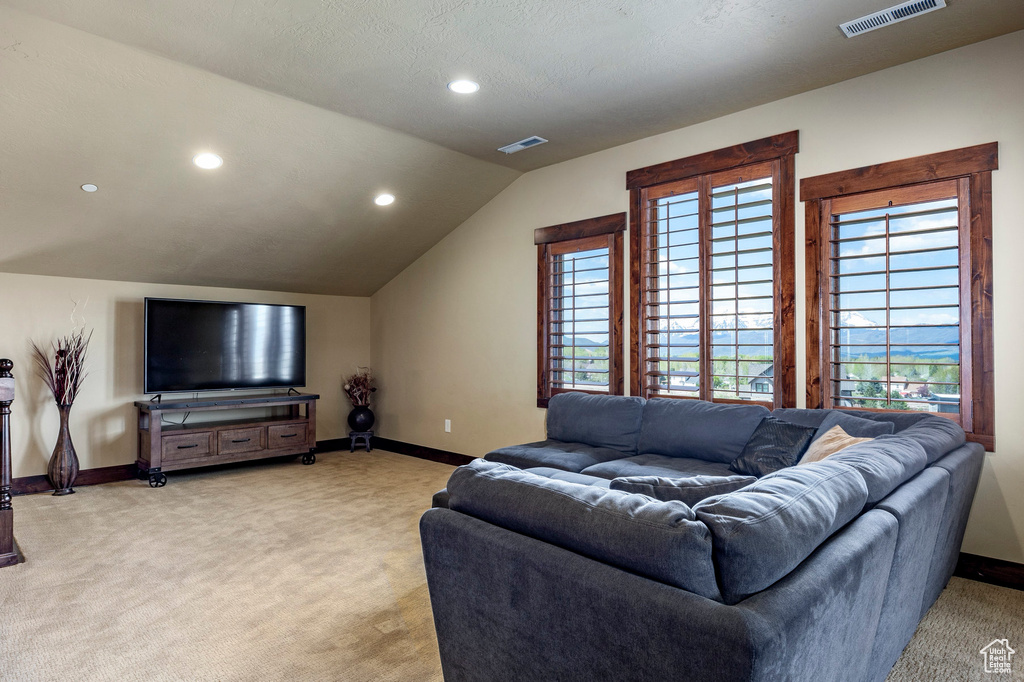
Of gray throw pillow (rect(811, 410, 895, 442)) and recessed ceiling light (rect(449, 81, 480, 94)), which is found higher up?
recessed ceiling light (rect(449, 81, 480, 94))

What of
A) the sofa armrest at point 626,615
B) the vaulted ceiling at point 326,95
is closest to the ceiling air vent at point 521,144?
the vaulted ceiling at point 326,95

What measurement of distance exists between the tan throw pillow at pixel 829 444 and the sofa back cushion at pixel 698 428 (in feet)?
1.49

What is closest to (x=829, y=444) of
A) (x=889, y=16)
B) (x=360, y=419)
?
(x=889, y=16)

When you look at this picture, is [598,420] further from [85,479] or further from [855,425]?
[85,479]

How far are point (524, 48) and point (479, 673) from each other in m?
2.72

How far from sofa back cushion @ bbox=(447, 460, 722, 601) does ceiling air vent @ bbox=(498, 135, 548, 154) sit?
10.4 ft

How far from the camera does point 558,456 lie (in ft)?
11.9

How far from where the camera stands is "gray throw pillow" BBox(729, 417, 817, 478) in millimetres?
3061

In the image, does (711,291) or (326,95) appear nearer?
(326,95)

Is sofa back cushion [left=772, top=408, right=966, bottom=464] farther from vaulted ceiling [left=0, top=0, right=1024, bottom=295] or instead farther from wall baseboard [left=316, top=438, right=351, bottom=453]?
wall baseboard [left=316, top=438, right=351, bottom=453]

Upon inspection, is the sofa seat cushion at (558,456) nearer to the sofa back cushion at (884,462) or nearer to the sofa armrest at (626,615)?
the sofa back cushion at (884,462)

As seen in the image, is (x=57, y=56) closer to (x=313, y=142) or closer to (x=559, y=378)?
(x=313, y=142)

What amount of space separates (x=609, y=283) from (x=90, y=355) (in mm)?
4246

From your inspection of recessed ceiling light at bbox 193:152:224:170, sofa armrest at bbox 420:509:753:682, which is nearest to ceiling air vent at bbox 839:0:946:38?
sofa armrest at bbox 420:509:753:682
